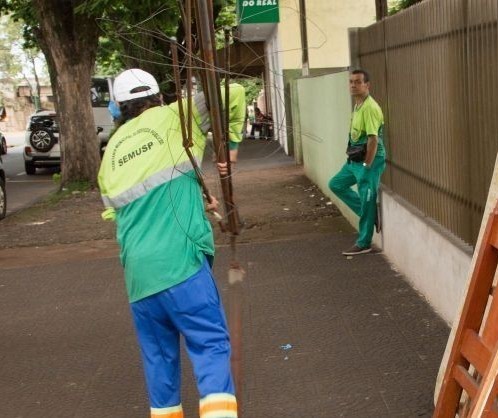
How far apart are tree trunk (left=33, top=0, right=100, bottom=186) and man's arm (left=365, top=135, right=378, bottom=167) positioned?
854cm

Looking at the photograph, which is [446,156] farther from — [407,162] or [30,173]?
[30,173]

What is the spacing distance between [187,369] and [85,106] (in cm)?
1098

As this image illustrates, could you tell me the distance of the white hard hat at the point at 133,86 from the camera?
3658mm

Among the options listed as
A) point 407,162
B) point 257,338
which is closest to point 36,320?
point 257,338

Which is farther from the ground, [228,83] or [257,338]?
[228,83]

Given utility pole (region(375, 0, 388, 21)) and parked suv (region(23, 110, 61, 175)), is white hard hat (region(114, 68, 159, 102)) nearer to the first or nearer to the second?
utility pole (region(375, 0, 388, 21))

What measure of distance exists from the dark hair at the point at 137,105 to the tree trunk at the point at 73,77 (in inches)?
434

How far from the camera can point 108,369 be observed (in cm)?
514

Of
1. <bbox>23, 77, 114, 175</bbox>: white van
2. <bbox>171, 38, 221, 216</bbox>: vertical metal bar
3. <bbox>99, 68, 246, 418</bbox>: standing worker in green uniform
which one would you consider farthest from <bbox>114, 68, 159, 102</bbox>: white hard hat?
<bbox>23, 77, 114, 175</bbox>: white van

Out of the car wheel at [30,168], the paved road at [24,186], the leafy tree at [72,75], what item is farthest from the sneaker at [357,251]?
the car wheel at [30,168]

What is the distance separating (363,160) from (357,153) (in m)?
0.08

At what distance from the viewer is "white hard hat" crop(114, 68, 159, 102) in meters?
3.66

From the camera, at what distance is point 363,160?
7.35 m

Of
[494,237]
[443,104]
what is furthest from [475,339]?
[443,104]
